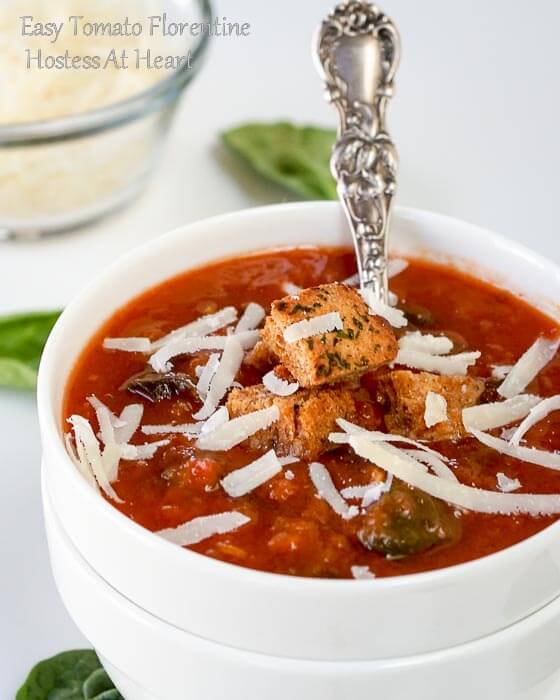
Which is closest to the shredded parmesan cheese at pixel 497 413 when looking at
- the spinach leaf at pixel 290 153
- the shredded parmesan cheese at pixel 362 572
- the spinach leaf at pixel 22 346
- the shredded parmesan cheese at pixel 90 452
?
the shredded parmesan cheese at pixel 362 572

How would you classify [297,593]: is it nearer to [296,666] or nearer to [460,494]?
[296,666]

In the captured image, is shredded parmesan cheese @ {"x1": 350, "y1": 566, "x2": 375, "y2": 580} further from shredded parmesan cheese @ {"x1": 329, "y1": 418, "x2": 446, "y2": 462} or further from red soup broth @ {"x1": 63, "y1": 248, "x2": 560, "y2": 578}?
shredded parmesan cheese @ {"x1": 329, "y1": 418, "x2": 446, "y2": 462}

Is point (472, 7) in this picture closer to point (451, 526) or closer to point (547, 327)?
point (547, 327)

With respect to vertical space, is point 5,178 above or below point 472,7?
below

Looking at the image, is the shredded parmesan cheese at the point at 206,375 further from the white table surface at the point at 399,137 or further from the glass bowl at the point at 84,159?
the glass bowl at the point at 84,159

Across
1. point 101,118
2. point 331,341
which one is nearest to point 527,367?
point 331,341

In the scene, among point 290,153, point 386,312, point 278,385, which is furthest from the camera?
point 290,153

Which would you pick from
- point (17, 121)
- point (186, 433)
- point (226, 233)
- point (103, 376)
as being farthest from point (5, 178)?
point (186, 433)
